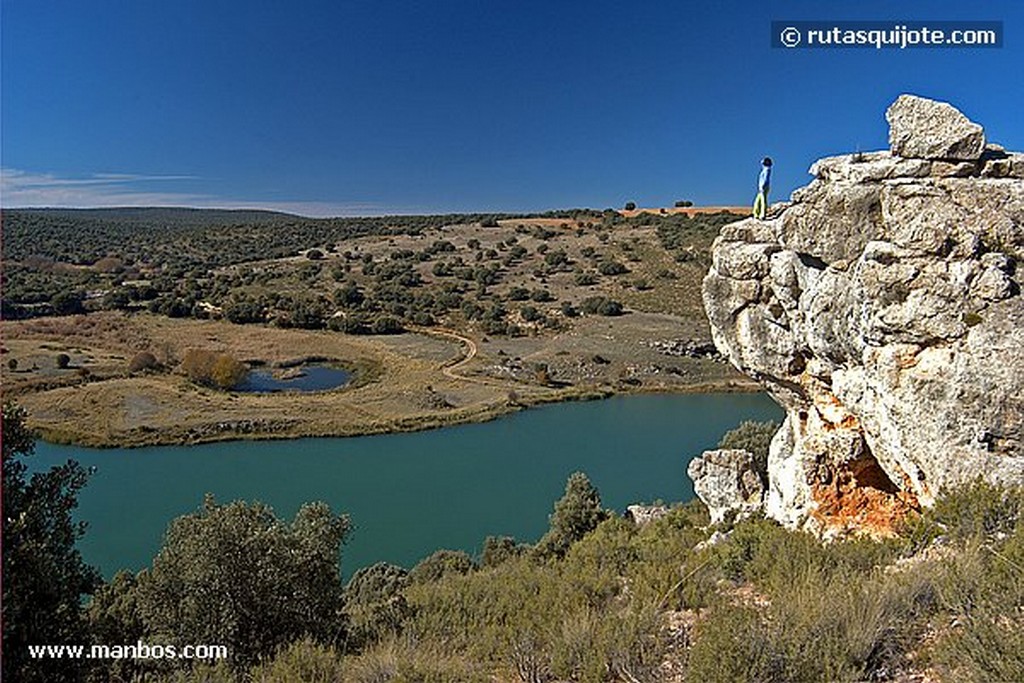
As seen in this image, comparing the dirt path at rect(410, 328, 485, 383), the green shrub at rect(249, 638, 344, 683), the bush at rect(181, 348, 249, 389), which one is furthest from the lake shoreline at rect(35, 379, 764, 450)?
the green shrub at rect(249, 638, 344, 683)

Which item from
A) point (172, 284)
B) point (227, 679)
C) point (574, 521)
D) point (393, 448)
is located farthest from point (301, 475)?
point (172, 284)

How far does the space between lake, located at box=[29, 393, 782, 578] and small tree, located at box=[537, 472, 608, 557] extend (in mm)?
3555

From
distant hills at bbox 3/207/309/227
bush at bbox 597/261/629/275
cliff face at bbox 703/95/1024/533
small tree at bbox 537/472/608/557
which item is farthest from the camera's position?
distant hills at bbox 3/207/309/227

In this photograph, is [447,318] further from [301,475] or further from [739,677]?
[739,677]

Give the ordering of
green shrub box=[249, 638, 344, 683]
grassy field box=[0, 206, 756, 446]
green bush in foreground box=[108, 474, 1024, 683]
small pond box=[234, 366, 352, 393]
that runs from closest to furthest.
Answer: green bush in foreground box=[108, 474, 1024, 683], green shrub box=[249, 638, 344, 683], grassy field box=[0, 206, 756, 446], small pond box=[234, 366, 352, 393]

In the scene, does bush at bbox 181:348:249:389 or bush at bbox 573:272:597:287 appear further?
bush at bbox 573:272:597:287

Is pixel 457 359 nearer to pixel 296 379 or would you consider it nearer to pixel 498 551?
pixel 296 379

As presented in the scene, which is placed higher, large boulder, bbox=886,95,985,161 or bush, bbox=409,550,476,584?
large boulder, bbox=886,95,985,161

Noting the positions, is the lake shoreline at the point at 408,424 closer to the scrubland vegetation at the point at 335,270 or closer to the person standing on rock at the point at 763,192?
the scrubland vegetation at the point at 335,270

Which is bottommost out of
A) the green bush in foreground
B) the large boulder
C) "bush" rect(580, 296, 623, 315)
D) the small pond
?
the small pond

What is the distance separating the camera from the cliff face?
6316 mm

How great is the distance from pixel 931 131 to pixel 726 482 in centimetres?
670

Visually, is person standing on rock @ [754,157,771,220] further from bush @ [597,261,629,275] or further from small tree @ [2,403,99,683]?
bush @ [597,261,629,275]

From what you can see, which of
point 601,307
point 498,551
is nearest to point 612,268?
point 601,307
